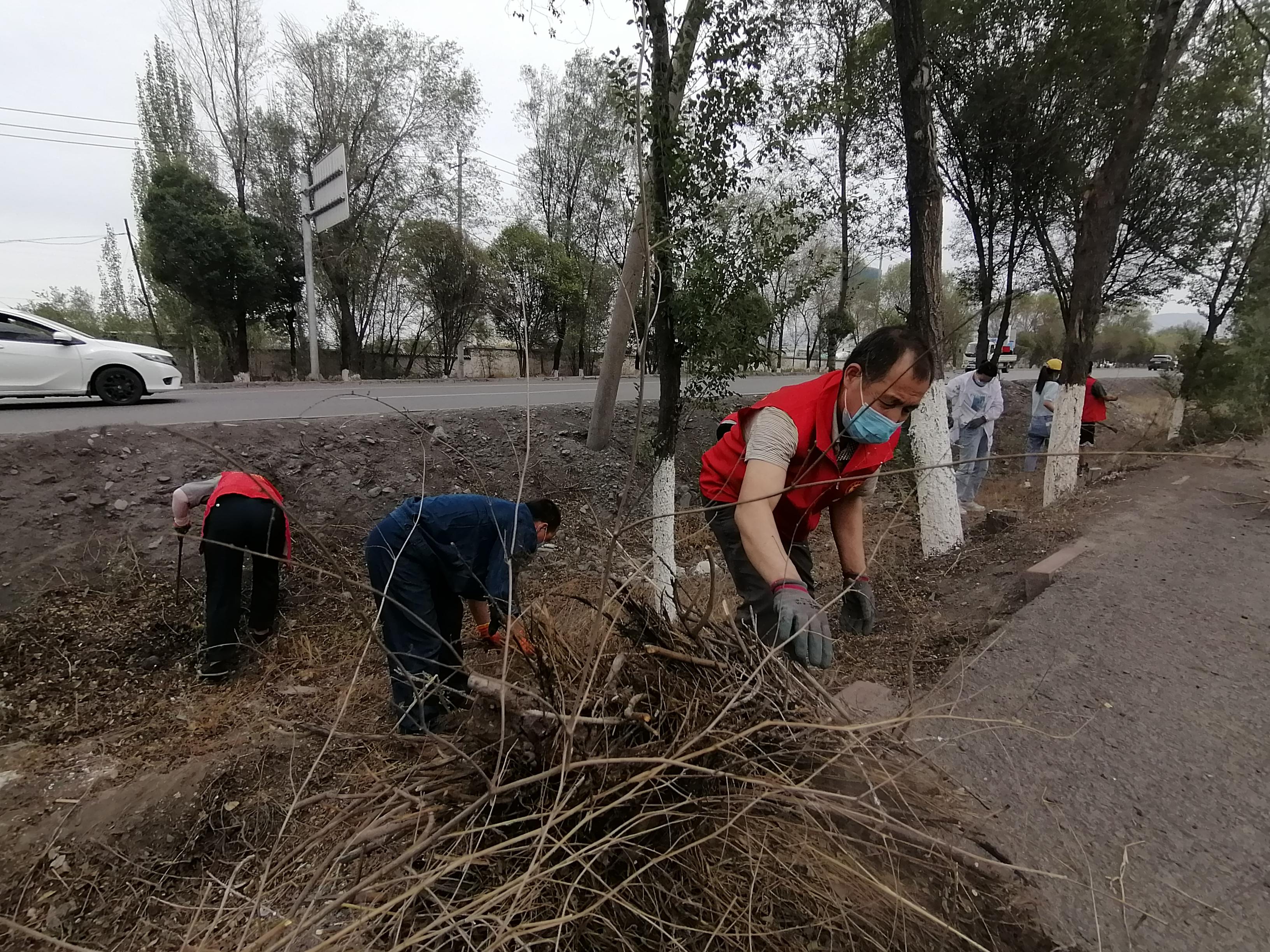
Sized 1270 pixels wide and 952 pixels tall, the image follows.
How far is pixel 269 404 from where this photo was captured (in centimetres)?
743

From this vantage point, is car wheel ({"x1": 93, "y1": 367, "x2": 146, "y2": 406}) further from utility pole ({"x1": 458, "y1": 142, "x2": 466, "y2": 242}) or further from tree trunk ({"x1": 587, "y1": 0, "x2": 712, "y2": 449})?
utility pole ({"x1": 458, "y1": 142, "x2": 466, "y2": 242})

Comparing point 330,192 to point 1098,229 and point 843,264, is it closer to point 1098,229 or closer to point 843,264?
point 843,264

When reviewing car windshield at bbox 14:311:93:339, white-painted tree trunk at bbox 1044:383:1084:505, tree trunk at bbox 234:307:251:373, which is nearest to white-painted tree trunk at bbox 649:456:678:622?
white-painted tree trunk at bbox 1044:383:1084:505

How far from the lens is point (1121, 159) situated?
5.30m

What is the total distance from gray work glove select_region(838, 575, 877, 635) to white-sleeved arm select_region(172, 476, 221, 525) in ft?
11.3

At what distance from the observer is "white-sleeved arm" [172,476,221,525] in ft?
11.6

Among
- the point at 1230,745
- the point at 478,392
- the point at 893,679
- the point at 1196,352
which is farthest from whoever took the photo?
the point at 478,392

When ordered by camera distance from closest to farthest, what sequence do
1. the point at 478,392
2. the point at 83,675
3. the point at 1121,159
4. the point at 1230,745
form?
the point at 1230,745, the point at 83,675, the point at 1121,159, the point at 478,392

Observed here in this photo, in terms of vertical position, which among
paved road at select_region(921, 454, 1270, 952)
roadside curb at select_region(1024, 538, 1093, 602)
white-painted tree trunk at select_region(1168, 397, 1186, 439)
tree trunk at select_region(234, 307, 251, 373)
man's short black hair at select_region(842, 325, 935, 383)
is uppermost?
tree trunk at select_region(234, 307, 251, 373)

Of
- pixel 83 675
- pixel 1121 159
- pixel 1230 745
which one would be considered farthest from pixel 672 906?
pixel 1121 159

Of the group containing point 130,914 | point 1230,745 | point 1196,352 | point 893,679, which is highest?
point 1196,352

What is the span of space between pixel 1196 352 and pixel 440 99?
2087 centimetres

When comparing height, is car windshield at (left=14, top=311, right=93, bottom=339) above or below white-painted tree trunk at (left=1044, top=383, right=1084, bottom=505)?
above

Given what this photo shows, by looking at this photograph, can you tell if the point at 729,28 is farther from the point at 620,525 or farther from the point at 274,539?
the point at 274,539
